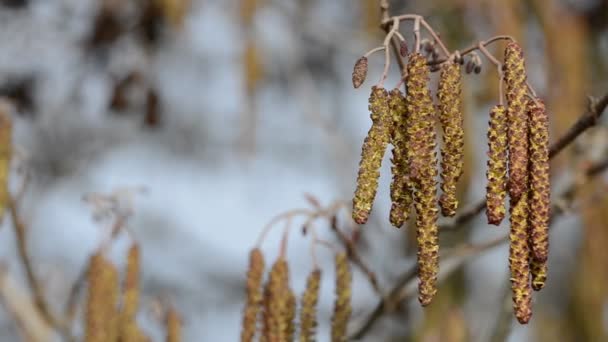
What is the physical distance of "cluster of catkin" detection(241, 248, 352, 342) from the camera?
4.95 ft

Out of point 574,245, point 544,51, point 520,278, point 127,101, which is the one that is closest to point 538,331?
point 574,245

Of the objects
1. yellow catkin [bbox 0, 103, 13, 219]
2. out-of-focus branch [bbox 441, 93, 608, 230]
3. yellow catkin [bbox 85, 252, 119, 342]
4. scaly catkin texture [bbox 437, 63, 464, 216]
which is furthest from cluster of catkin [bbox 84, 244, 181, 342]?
scaly catkin texture [bbox 437, 63, 464, 216]

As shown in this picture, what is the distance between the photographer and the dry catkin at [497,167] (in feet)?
3.88

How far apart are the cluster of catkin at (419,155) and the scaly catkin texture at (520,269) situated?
0.08m

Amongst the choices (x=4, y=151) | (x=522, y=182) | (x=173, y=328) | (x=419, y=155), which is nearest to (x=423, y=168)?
(x=419, y=155)

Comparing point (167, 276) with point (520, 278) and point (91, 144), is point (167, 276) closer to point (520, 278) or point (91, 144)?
point (91, 144)

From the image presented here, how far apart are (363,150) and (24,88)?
2.48 meters

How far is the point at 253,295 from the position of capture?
154 cm

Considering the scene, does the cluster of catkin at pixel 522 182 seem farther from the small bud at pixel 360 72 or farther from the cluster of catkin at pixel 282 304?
the cluster of catkin at pixel 282 304

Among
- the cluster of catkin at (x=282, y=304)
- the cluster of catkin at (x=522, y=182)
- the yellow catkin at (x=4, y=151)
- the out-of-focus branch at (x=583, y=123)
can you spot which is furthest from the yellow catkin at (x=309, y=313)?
the yellow catkin at (x=4, y=151)

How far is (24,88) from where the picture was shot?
11.1ft

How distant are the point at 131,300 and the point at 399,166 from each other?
78 cm

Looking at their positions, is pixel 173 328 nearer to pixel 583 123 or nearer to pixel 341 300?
pixel 341 300

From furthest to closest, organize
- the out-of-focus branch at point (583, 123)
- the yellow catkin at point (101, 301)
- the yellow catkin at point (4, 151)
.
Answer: the yellow catkin at point (4, 151) → the yellow catkin at point (101, 301) → the out-of-focus branch at point (583, 123)
